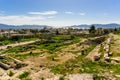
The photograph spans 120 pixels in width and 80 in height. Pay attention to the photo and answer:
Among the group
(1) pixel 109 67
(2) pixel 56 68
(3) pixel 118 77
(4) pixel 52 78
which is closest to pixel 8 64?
(2) pixel 56 68

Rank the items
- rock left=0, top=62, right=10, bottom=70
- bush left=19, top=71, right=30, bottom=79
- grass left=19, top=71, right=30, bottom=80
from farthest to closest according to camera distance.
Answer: rock left=0, top=62, right=10, bottom=70, bush left=19, top=71, right=30, bottom=79, grass left=19, top=71, right=30, bottom=80

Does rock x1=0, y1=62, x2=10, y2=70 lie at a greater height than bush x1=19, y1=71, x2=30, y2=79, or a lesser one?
lesser

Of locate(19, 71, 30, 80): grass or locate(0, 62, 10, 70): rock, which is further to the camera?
locate(0, 62, 10, 70): rock

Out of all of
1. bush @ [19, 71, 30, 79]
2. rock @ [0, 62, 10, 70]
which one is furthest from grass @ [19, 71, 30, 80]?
rock @ [0, 62, 10, 70]

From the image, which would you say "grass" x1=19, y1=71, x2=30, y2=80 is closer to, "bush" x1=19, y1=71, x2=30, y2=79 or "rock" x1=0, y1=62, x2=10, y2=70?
"bush" x1=19, y1=71, x2=30, y2=79

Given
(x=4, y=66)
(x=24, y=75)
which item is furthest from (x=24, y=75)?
(x=4, y=66)

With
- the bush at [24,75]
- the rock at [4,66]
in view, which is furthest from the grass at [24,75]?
the rock at [4,66]

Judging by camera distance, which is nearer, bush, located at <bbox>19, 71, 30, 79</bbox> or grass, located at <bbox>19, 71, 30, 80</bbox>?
grass, located at <bbox>19, 71, 30, 80</bbox>

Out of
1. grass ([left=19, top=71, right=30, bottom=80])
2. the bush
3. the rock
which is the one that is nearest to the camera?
grass ([left=19, top=71, right=30, bottom=80])

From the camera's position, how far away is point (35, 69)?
97.5 ft

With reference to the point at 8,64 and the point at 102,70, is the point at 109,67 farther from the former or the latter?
the point at 8,64

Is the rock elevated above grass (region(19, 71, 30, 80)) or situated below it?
below

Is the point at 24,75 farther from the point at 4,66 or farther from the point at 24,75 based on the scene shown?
the point at 4,66

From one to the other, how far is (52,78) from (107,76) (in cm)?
595
